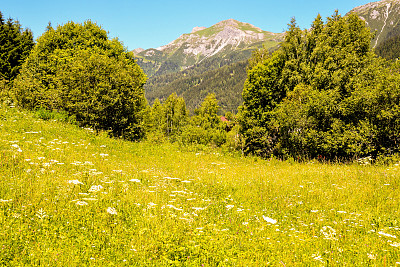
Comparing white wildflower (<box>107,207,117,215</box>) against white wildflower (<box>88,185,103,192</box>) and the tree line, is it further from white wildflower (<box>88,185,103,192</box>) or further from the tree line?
the tree line

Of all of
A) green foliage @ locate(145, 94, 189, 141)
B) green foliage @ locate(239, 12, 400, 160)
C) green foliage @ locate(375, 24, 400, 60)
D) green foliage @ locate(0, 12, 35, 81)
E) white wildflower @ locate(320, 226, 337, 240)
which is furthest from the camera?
green foliage @ locate(375, 24, 400, 60)

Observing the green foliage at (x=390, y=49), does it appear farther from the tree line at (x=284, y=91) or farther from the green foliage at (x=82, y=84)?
the green foliage at (x=82, y=84)

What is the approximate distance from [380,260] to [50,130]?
15.9 metres

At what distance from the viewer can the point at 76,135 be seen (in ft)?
48.6

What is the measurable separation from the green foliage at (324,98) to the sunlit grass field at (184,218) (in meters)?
9.79

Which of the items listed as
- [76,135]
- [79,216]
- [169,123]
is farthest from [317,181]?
[169,123]

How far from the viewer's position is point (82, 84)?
72.7 ft

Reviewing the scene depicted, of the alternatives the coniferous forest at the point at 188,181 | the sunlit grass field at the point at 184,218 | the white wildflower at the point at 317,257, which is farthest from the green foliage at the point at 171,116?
the white wildflower at the point at 317,257

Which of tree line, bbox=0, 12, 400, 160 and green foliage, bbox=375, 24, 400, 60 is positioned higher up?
green foliage, bbox=375, 24, 400, 60

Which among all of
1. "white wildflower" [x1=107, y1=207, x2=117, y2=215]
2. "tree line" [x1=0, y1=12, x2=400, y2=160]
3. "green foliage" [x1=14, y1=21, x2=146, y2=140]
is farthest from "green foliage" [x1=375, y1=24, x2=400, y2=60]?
"white wildflower" [x1=107, y1=207, x2=117, y2=215]

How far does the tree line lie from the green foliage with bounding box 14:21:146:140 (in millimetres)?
99

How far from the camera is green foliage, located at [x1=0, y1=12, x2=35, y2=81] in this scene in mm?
36531

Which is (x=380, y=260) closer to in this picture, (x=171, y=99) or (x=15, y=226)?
(x=15, y=226)

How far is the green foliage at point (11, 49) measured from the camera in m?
36.5
